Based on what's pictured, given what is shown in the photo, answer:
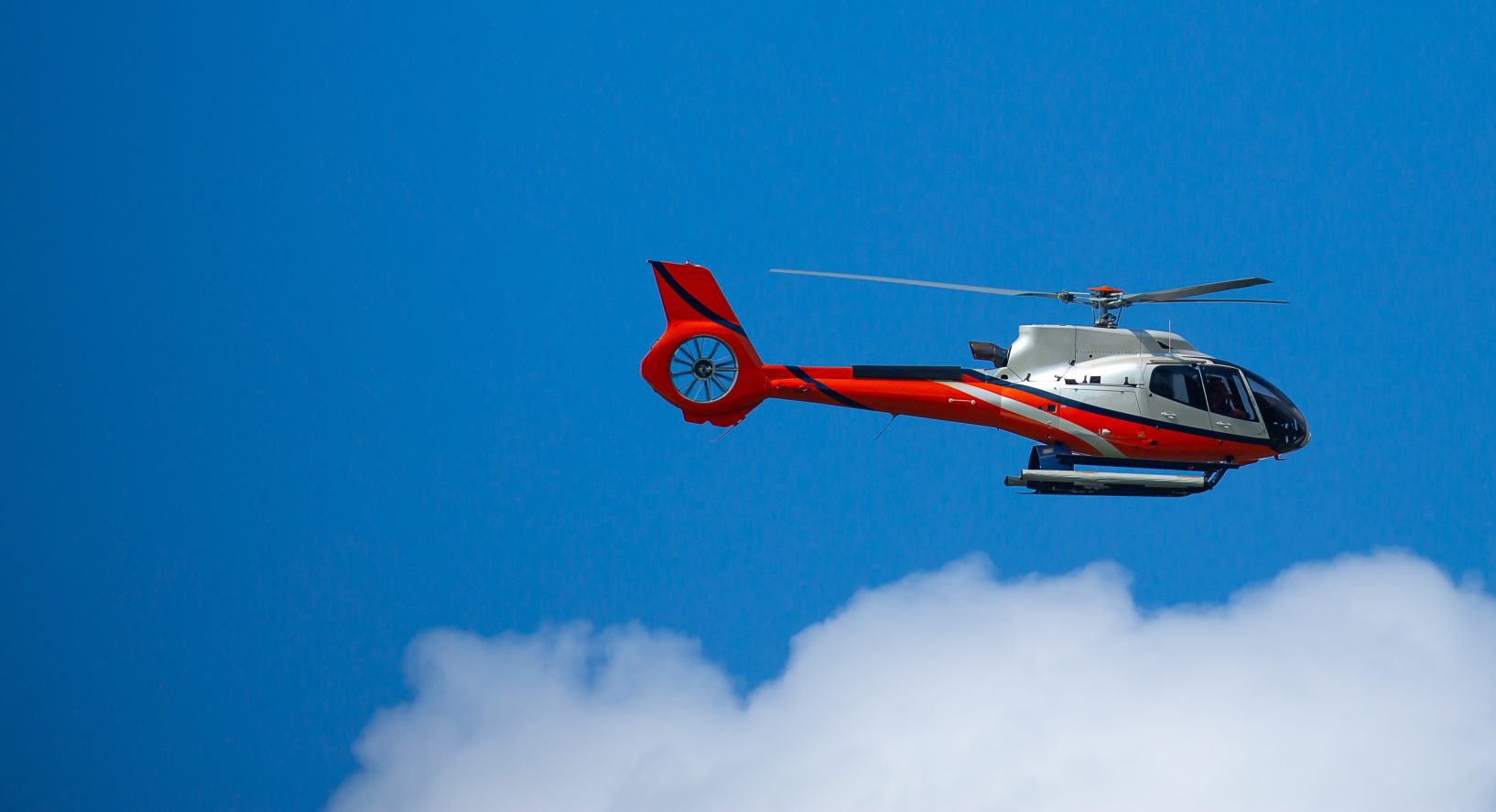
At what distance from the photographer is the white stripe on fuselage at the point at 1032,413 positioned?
2834cm

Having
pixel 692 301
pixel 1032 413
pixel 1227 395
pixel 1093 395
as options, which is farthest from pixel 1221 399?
pixel 692 301

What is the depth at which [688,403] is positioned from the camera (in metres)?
28.7

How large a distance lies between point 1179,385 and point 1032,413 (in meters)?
2.43

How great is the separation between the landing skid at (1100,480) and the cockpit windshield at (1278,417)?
0.84 m

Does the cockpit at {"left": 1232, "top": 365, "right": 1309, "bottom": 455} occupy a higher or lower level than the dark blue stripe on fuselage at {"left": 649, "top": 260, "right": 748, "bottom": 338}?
lower

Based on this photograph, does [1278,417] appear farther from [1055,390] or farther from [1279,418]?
[1055,390]

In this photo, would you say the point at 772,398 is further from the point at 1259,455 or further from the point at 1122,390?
the point at 1259,455

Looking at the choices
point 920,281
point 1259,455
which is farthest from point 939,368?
Answer: point 1259,455

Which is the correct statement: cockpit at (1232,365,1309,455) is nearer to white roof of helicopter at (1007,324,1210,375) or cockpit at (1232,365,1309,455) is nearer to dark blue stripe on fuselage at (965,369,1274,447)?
dark blue stripe on fuselage at (965,369,1274,447)

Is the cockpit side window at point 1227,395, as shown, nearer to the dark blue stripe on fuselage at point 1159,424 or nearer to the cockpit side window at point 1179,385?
the cockpit side window at point 1179,385

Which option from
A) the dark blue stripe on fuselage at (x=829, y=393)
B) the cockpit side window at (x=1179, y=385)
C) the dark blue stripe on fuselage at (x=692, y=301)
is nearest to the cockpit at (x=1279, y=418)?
the cockpit side window at (x=1179, y=385)

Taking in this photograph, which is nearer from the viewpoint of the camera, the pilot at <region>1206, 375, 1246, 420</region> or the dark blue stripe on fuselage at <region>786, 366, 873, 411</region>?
the pilot at <region>1206, 375, 1246, 420</region>

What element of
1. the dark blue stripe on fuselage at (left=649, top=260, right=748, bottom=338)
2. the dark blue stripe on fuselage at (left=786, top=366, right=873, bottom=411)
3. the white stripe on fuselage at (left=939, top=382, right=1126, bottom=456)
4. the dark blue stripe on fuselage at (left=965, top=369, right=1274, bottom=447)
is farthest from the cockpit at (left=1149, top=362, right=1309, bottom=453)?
the dark blue stripe on fuselage at (left=649, top=260, right=748, bottom=338)

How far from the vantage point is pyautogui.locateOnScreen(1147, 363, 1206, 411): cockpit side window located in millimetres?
28328
